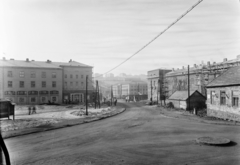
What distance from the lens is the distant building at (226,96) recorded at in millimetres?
20156

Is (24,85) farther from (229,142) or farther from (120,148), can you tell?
(229,142)

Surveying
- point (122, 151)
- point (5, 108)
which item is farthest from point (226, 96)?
point (5, 108)

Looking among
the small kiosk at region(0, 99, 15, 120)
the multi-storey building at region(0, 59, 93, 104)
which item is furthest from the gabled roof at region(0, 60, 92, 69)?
the small kiosk at region(0, 99, 15, 120)

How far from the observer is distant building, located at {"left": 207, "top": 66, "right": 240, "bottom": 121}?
20.2m

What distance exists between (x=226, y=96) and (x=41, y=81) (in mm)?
41645

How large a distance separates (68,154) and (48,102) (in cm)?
3883

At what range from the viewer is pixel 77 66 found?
52812 millimetres

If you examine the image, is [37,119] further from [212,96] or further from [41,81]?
[41,81]

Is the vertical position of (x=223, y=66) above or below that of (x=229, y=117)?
above

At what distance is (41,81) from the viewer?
47094mm

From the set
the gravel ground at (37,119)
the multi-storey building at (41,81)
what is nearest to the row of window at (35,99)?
the multi-storey building at (41,81)

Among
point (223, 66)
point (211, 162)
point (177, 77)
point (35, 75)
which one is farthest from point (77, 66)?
A: point (211, 162)

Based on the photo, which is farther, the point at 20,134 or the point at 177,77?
the point at 177,77

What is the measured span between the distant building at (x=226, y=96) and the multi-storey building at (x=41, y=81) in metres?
36.7
